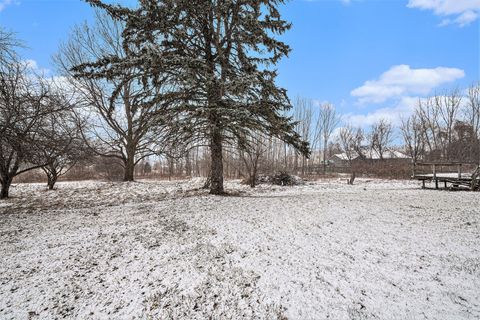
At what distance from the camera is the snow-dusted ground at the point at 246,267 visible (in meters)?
2.54

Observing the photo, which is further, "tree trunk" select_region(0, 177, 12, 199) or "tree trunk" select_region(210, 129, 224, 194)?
"tree trunk" select_region(0, 177, 12, 199)

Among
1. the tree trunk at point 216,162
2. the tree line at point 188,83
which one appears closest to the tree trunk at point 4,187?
the tree line at point 188,83

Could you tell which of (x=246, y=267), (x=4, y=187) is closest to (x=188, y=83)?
(x=246, y=267)

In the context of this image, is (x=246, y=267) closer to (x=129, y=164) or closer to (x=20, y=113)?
(x=20, y=113)

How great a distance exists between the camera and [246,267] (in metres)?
3.24

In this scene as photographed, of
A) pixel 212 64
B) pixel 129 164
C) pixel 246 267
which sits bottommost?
pixel 246 267

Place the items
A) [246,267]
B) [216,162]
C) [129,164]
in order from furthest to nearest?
1. [129,164]
2. [216,162]
3. [246,267]

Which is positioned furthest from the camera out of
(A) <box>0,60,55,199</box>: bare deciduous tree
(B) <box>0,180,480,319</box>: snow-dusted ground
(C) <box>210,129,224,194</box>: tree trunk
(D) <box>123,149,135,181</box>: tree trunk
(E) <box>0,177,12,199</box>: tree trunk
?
(D) <box>123,149,135,181</box>: tree trunk

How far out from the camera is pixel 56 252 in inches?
155

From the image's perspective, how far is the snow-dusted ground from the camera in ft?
8.34

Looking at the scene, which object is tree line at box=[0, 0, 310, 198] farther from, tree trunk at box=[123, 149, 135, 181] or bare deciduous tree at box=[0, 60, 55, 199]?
tree trunk at box=[123, 149, 135, 181]

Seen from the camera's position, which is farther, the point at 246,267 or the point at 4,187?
the point at 4,187

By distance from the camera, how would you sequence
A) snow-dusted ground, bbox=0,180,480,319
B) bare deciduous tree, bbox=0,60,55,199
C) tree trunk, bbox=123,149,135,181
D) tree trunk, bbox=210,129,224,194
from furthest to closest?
tree trunk, bbox=123,149,135,181
tree trunk, bbox=210,129,224,194
bare deciduous tree, bbox=0,60,55,199
snow-dusted ground, bbox=0,180,480,319

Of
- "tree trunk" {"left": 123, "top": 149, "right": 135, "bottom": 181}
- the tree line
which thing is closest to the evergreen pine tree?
the tree line
